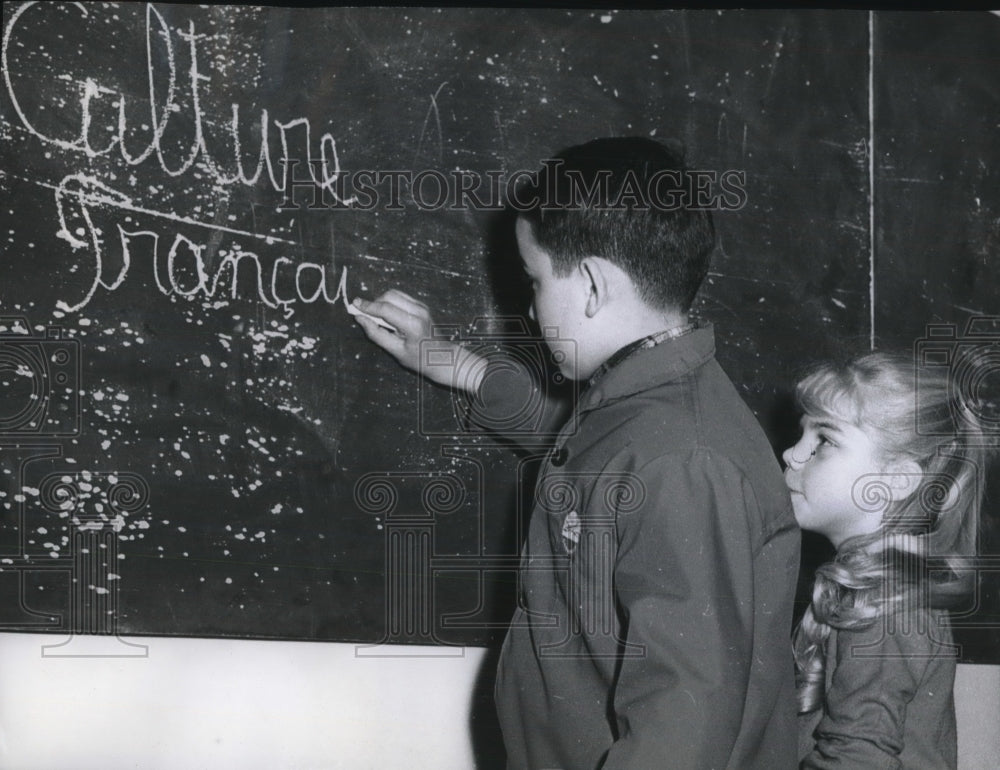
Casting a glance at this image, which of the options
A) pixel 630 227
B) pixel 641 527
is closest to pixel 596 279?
pixel 630 227

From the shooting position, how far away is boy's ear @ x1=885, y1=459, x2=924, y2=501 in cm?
119

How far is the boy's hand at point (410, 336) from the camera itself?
120 cm

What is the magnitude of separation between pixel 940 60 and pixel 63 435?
1.20 m

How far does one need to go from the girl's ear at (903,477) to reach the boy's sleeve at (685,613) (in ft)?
1.23

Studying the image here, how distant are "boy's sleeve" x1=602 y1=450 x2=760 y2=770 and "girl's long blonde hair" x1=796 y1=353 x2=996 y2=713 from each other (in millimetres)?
349

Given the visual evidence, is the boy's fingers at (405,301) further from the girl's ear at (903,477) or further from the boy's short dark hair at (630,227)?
the girl's ear at (903,477)

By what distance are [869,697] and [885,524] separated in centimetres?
21

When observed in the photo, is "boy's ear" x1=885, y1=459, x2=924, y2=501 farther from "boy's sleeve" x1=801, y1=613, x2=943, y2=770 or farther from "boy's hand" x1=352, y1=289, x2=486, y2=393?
"boy's hand" x1=352, y1=289, x2=486, y2=393

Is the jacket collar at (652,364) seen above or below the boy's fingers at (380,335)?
below

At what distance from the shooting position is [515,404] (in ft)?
4.01

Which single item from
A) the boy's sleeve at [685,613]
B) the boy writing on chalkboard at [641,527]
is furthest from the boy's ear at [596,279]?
the boy's sleeve at [685,613]

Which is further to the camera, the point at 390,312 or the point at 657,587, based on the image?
the point at 390,312

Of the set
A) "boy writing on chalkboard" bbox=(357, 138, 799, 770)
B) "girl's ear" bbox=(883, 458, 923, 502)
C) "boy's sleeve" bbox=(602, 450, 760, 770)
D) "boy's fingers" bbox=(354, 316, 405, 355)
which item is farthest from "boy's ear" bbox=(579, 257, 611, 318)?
"girl's ear" bbox=(883, 458, 923, 502)

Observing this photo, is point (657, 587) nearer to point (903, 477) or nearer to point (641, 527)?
point (641, 527)
